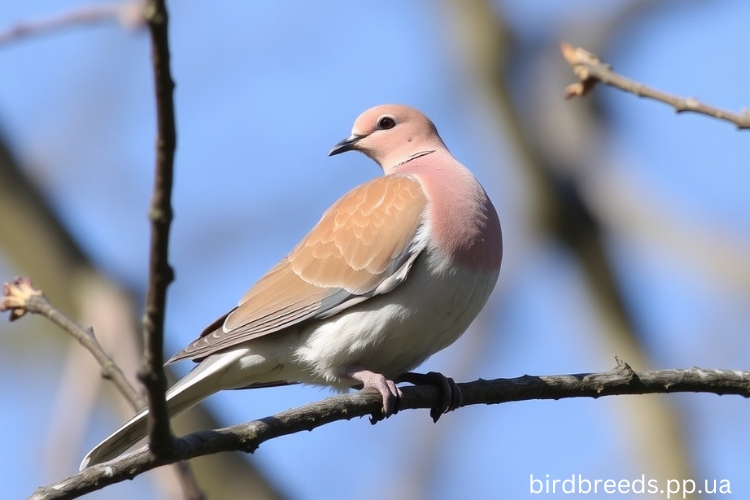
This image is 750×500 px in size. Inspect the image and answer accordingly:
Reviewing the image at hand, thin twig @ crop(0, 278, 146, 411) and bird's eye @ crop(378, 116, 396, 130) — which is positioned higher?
bird's eye @ crop(378, 116, 396, 130)

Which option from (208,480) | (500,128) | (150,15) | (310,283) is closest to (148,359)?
(150,15)

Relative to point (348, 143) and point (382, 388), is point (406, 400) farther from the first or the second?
point (348, 143)

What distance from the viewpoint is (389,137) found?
17.5 feet

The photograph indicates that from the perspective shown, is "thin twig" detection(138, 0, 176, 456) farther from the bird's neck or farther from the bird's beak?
the bird's beak

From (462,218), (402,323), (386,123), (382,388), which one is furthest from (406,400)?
(386,123)

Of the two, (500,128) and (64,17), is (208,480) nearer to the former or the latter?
(500,128)

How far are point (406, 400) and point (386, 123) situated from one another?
1828 millimetres

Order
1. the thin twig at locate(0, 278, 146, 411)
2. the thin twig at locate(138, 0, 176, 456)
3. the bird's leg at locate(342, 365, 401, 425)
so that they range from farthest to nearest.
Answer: the bird's leg at locate(342, 365, 401, 425) < the thin twig at locate(0, 278, 146, 411) < the thin twig at locate(138, 0, 176, 456)

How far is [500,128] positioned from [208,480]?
4.03 metres

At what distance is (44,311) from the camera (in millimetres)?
3137

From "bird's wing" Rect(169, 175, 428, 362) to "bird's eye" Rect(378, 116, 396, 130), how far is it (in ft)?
2.22

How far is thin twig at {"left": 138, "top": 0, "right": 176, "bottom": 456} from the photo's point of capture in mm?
1882

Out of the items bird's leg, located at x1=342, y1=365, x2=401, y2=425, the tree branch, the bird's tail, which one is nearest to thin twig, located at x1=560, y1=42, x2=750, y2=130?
the tree branch

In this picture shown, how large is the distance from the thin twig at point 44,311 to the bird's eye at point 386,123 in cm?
247
